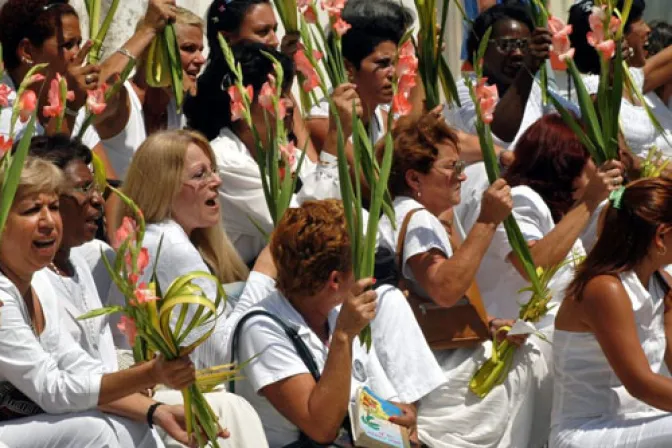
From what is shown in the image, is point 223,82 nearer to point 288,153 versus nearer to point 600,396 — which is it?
point 288,153

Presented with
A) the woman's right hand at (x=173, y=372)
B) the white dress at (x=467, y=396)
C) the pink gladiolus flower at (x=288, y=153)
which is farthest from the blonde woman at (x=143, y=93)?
the woman's right hand at (x=173, y=372)

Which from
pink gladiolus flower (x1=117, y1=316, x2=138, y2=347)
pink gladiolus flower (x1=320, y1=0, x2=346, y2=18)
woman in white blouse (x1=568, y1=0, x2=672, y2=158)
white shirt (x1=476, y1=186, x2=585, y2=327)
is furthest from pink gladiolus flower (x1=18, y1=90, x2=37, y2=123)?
woman in white blouse (x1=568, y1=0, x2=672, y2=158)

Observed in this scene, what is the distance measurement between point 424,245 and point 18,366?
171 centimetres

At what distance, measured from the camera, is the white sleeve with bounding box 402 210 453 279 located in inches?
238

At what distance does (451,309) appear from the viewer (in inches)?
241

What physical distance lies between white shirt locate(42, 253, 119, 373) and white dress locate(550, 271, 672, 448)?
56.8 inches

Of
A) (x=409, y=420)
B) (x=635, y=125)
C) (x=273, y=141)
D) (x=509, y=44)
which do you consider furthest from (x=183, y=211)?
(x=635, y=125)

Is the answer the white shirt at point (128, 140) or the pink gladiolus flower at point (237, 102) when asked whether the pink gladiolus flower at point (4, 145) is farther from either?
the white shirt at point (128, 140)

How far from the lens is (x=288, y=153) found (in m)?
6.02

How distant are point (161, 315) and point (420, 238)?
1450 millimetres

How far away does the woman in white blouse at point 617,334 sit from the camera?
5.35 m

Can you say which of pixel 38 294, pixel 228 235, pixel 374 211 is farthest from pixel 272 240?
pixel 228 235

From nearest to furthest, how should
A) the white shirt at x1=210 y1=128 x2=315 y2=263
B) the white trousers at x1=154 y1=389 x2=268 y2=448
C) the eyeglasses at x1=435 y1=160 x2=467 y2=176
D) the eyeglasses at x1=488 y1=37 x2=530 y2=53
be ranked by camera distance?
1. the white trousers at x1=154 y1=389 x2=268 y2=448
2. the eyeglasses at x1=435 y1=160 x2=467 y2=176
3. the white shirt at x1=210 y1=128 x2=315 y2=263
4. the eyeglasses at x1=488 y1=37 x2=530 y2=53

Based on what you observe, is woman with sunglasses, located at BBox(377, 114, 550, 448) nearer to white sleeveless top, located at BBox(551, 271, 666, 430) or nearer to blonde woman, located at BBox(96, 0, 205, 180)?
white sleeveless top, located at BBox(551, 271, 666, 430)
